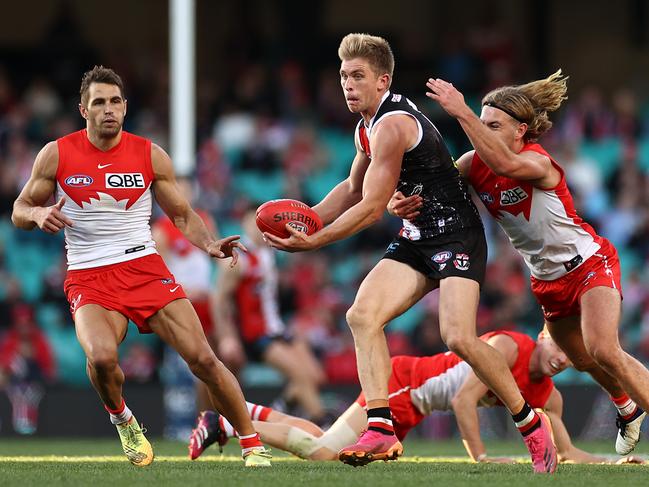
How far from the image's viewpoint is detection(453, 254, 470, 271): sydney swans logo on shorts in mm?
6941

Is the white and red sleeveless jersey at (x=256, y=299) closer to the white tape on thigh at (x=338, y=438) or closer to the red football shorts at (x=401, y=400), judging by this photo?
the red football shorts at (x=401, y=400)

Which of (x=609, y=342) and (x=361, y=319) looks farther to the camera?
(x=609, y=342)

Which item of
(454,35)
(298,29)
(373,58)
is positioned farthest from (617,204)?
(373,58)

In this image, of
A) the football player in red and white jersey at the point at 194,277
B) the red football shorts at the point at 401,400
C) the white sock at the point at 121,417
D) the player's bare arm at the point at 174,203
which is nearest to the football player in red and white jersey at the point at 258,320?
the football player in red and white jersey at the point at 194,277

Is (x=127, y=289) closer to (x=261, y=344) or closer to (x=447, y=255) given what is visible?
(x=447, y=255)

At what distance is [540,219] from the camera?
730cm

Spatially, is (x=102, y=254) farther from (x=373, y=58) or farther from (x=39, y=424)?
(x=39, y=424)

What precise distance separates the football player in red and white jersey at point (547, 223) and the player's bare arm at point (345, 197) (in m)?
0.38

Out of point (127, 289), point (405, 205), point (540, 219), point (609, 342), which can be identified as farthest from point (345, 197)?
point (609, 342)

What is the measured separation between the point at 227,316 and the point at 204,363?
405 cm

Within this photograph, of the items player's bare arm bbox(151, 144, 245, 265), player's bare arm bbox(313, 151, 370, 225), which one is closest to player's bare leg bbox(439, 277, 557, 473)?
player's bare arm bbox(313, 151, 370, 225)

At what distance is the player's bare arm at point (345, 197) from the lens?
7430 millimetres

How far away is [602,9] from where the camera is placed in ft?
63.1

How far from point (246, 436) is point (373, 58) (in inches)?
88.3
